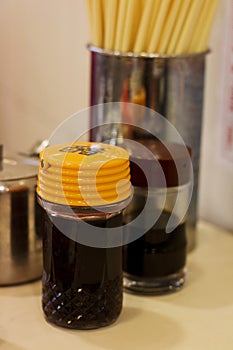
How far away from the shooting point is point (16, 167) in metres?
0.85

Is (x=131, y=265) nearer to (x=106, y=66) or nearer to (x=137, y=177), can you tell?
(x=137, y=177)

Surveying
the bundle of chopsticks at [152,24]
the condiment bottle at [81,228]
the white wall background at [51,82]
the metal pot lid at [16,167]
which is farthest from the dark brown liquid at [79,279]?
the white wall background at [51,82]

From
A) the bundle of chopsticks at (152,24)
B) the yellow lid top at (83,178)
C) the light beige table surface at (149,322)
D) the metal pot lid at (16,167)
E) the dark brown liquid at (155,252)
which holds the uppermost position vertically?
the bundle of chopsticks at (152,24)

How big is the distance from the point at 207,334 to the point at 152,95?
294 millimetres

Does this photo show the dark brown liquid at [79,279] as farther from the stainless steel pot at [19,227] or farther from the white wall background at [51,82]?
the white wall background at [51,82]

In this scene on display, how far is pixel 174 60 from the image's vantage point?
855 millimetres

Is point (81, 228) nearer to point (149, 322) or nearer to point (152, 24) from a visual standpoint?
point (149, 322)

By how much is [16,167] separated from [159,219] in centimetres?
18

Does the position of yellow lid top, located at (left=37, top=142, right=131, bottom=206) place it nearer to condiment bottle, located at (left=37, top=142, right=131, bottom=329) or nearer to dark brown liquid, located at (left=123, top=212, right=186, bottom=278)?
condiment bottle, located at (left=37, top=142, right=131, bottom=329)

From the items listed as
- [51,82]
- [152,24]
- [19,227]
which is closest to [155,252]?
[19,227]

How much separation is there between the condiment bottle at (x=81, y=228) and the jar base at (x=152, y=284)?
0.22 feet

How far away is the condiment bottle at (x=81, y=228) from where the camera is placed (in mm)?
685

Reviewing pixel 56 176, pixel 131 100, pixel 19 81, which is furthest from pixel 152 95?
pixel 19 81

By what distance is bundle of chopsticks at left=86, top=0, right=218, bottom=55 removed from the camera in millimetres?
817
